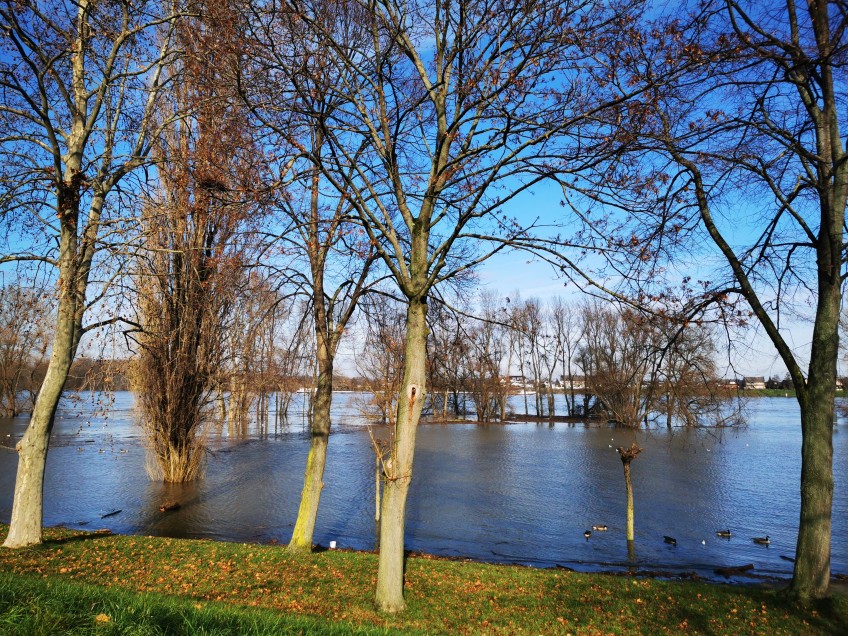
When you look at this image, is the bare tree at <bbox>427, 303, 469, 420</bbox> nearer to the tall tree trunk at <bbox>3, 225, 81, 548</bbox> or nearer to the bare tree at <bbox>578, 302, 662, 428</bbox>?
the tall tree trunk at <bbox>3, 225, 81, 548</bbox>

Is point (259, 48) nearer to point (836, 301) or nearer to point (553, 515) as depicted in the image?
point (836, 301)

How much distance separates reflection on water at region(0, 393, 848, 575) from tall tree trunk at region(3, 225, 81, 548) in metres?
0.57

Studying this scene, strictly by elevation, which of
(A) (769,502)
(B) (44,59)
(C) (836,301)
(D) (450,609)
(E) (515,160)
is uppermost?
(B) (44,59)

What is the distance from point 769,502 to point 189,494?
1829 centimetres

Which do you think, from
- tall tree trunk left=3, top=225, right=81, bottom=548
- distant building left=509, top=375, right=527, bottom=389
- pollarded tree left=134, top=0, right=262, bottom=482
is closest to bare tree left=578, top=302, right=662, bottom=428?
distant building left=509, top=375, right=527, bottom=389

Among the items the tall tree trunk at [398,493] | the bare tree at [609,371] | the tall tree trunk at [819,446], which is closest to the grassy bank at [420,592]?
the tall tree trunk at [398,493]

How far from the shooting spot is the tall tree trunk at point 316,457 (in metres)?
9.41

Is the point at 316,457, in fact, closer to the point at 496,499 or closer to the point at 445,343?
the point at 445,343

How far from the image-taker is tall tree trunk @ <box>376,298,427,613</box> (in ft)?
20.9

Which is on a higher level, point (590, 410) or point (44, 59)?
point (44, 59)

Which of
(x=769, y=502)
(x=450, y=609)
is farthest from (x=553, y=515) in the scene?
(x=450, y=609)

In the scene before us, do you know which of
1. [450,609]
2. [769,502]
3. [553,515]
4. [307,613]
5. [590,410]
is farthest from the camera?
[590,410]

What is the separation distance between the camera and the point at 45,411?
825 cm

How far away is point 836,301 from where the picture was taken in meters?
7.47
